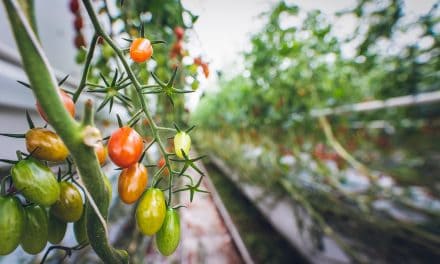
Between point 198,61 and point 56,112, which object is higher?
point 198,61

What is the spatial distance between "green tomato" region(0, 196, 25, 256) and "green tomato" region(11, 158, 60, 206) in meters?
0.02

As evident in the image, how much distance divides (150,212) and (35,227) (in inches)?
4.8

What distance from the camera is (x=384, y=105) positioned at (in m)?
1.43

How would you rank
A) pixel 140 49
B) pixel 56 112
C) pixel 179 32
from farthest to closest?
pixel 179 32
pixel 140 49
pixel 56 112

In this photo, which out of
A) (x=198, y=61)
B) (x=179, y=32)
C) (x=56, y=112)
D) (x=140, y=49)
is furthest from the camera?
(x=179, y=32)

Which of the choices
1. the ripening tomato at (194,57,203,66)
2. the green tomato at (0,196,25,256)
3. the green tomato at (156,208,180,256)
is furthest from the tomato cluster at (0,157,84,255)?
the ripening tomato at (194,57,203,66)

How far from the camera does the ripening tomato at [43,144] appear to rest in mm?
274

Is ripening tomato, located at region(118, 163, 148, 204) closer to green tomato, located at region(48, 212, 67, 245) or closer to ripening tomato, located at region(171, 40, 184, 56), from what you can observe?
green tomato, located at region(48, 212, 67, 245)

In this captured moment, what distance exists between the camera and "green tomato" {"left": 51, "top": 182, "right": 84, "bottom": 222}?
308mm

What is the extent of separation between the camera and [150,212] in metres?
0.35

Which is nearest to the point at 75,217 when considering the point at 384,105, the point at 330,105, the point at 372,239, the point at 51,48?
the point at 51,48

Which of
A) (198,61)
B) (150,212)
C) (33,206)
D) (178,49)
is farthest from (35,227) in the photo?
(178,49)

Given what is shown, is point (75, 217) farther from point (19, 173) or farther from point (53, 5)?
point (53, 5)

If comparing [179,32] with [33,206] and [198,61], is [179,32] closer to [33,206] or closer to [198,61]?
[198,61]
